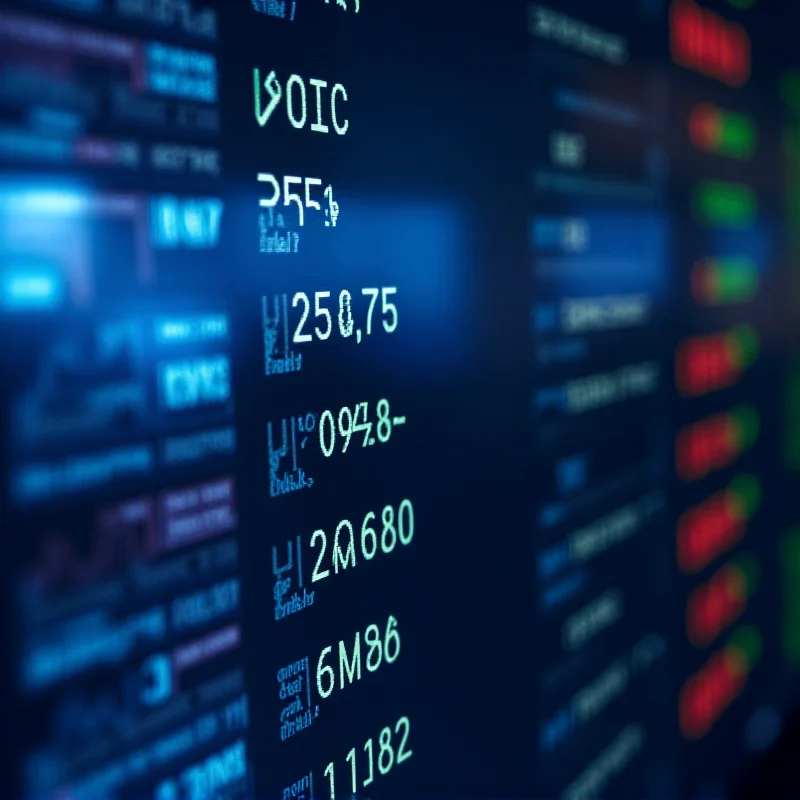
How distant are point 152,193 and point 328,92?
0.20 metres

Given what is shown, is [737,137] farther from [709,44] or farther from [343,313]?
[343,313]

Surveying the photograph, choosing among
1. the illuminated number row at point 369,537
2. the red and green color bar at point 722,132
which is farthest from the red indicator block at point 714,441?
the illuminated number row at point 369,537

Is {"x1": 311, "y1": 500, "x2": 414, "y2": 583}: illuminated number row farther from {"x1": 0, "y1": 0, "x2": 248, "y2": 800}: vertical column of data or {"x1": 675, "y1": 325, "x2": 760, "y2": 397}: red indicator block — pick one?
{"x1": 675, "y1": 325, "x2": 760, "y2": 397}: red indicator block

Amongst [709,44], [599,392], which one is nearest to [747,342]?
[709,44]

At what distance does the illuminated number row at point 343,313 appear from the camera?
2.47ft

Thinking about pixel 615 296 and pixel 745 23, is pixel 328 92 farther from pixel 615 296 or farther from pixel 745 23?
pixel 745 23

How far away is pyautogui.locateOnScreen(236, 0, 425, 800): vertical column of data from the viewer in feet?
2.38

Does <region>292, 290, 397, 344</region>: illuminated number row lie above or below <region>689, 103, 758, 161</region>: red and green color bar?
below

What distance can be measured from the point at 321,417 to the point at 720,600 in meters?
1.09

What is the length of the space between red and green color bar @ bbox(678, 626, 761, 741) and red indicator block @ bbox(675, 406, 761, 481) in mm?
A: 289

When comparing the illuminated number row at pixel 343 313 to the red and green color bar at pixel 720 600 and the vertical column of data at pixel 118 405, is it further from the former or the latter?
the red and green color bar at pixel 720 600

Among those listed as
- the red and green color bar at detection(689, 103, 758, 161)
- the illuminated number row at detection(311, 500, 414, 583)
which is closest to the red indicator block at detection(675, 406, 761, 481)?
the red and green color bar at detection(689, 103, 758, 161)

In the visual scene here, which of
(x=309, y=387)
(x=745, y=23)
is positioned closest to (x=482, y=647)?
(x=309, y=387)

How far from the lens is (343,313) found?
0.79 m
